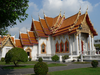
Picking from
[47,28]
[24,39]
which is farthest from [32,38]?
[47,28]

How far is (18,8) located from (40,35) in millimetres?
18615

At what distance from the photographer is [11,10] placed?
24.3 feet

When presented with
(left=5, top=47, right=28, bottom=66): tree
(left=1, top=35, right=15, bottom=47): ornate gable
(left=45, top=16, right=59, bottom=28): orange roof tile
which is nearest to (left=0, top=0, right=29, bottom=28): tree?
(left=5, top=47, right=28, bottom=66): tree

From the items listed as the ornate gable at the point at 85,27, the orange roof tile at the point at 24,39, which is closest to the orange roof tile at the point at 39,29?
the orange roof tile at the point at 24,39

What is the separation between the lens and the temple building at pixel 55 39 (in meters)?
22.8

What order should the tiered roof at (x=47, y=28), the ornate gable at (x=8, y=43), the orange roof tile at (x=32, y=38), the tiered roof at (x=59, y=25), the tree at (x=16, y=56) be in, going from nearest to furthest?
the tree at (x=16, y=56) → the tiered roof at (x=59, y=25) → the tiered roof at (x=47, y=28) → the ornate gable at (x=8, y=43) → the orange roof tile at (x=32, y=38)

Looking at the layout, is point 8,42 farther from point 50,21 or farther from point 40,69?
point 40,69

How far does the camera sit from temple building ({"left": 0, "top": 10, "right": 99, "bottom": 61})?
899 inches

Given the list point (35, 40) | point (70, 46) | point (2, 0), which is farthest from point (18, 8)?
point (35, 40)

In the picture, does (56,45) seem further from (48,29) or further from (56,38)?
(48,29)

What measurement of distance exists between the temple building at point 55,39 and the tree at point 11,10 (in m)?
14.5

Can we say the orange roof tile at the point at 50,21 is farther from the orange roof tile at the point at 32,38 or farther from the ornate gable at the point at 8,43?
the ornate gable at the point at 8,43

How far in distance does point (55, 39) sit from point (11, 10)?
2031cm

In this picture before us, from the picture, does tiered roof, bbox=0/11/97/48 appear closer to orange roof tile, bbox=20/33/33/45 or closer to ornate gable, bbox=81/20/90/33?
orange roof tile, bbox=20/33/33/45
